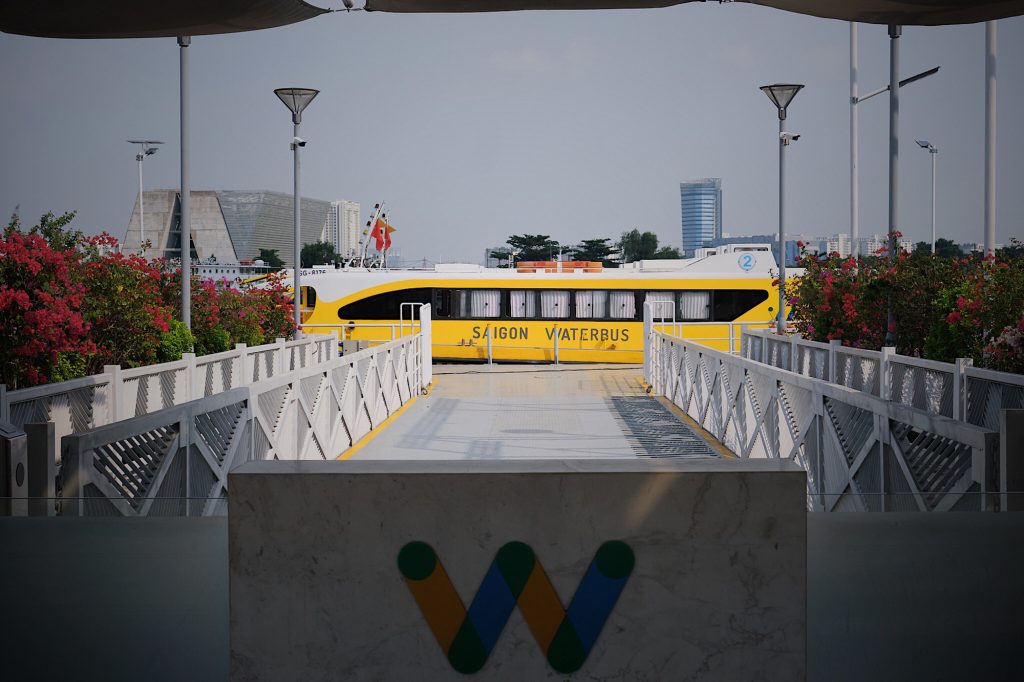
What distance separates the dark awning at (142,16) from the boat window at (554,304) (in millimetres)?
26460

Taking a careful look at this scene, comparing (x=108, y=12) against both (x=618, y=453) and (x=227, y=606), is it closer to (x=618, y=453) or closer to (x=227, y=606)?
(x=227, y=606)

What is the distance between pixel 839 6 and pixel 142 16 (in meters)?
2.71

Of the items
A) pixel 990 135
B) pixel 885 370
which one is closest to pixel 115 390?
pixel 885 370

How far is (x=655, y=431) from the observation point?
44.7 feet

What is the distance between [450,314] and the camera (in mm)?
30734

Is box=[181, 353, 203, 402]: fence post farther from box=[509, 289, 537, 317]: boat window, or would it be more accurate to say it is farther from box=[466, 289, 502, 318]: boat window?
box=[509, 289, 537, 317]: boat window

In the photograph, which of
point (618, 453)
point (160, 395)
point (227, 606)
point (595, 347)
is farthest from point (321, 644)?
point (595, 347)

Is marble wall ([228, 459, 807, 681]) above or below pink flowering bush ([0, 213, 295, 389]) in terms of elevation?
below

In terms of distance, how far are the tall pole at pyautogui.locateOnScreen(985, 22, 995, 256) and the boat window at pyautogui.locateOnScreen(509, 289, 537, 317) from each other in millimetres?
16251

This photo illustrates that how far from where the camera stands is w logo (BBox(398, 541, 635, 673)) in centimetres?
317

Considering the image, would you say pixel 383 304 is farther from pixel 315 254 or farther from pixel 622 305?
pixel 315 254

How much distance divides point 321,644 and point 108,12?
258 cm

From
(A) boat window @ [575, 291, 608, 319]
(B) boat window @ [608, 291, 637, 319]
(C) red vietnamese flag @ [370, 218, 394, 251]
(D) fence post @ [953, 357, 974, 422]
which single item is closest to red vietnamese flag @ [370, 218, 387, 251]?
(C) red vietnamese flag @ [370, 218, 394, 251]

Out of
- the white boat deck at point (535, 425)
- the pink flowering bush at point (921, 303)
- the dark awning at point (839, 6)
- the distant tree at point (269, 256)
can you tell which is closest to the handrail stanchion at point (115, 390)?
the white boat deck at point (535, 425)
